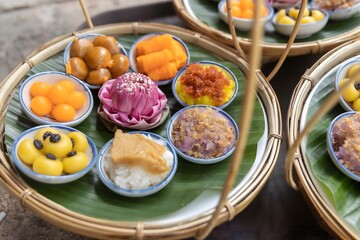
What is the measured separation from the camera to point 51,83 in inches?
72.1

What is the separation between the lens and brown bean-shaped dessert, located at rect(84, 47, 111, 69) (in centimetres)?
186

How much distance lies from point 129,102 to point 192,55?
21.0 inches

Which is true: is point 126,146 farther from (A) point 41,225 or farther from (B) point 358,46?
(B) point 358,46

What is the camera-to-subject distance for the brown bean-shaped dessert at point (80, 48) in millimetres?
1906

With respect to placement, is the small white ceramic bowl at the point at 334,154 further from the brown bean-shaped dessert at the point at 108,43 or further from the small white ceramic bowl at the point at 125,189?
the brown bean-shaped dessert at the point at 108,43

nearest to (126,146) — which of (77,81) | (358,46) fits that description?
(77,81)

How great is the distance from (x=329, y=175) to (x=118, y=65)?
1.01 metres

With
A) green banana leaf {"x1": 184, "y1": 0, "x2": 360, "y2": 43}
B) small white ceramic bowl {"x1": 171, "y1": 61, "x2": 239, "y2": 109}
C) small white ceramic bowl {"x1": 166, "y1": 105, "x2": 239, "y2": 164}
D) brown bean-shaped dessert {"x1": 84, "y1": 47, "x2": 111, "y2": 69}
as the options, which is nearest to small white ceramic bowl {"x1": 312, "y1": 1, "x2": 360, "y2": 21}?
green banana leaf {"x1": 184, "y1": 0, "x2": 360, "y2": 43}

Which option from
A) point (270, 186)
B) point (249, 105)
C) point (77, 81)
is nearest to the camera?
point (249, 105)

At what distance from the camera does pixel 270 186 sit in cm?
199

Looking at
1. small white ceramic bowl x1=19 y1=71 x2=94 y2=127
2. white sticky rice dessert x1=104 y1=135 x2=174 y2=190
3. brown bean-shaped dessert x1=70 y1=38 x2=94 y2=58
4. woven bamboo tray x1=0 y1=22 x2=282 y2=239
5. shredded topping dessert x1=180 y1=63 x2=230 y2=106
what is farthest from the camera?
brown bean-shaped dessert x1=70 y1=38 x2=94 y2=58

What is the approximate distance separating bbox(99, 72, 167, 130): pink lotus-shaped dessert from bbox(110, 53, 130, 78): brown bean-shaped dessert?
0.13 metres

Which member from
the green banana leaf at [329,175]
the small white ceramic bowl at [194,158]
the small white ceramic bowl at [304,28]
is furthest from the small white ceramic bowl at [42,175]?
the small white ceramic bowl at [304,28]

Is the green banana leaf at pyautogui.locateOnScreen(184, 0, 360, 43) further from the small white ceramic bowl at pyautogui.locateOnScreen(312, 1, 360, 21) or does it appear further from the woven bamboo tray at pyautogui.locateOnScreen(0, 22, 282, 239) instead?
the woven bamboo tray at pyautogui.locateOnScreen(0, 22, 282, 239)
